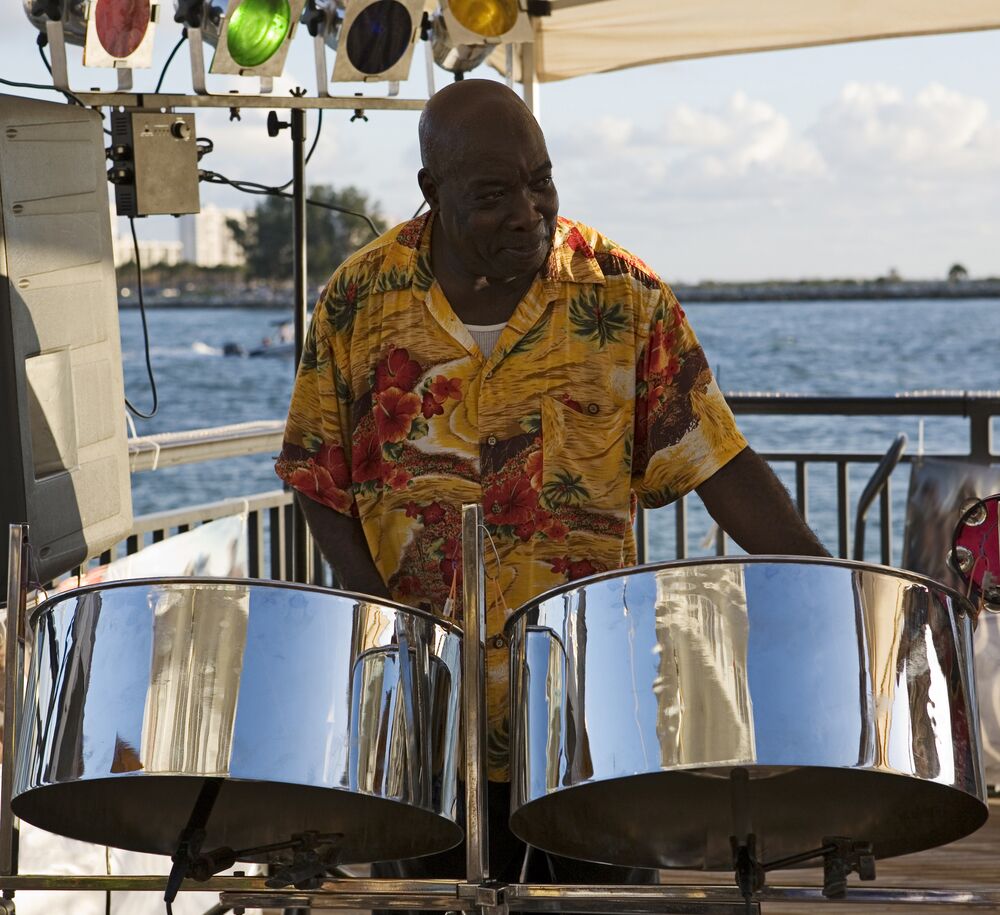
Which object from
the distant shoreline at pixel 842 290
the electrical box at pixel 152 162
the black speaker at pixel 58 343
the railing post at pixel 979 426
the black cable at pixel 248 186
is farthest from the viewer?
the distant shoreline at pixel 842 290

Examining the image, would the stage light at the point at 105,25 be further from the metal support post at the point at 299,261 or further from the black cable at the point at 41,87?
the metal support post at the point at 299,261

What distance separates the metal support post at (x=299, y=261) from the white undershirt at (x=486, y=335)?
98cm

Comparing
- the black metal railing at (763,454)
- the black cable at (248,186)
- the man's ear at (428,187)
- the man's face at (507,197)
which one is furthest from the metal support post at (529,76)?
the man's face at (507,197)

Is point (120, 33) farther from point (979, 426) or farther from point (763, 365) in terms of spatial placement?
point (763, 365)

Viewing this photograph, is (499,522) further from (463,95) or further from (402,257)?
(463,95)

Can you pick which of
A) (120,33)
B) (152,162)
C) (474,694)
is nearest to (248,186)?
(152,162)

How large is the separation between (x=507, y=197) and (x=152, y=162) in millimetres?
1091

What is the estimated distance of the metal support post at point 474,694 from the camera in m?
1.17

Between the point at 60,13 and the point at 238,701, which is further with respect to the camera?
the point at 60,13

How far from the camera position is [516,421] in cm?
145

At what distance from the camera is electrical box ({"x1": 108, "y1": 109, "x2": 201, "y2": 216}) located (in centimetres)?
226

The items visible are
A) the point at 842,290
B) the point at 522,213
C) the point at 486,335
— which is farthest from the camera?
the point at 842,290

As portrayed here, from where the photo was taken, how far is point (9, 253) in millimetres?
1881

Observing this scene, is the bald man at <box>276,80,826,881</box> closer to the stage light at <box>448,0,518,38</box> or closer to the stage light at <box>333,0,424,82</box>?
the stage light at <box>333,0,424,82</box>
